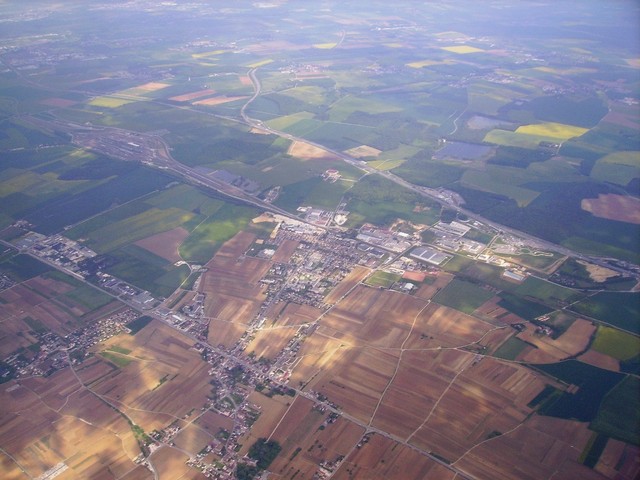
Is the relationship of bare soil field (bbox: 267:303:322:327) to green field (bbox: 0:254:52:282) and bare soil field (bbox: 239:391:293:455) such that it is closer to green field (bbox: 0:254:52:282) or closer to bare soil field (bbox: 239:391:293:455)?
bare soil field (bbox: 239:391:293:455)

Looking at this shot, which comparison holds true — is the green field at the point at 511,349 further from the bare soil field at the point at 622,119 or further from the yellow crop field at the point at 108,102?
the yellow crop field at the point at 108,102

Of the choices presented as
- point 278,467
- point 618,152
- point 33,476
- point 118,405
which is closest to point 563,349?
point 278,467

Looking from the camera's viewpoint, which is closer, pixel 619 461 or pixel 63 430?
pixel 619 461

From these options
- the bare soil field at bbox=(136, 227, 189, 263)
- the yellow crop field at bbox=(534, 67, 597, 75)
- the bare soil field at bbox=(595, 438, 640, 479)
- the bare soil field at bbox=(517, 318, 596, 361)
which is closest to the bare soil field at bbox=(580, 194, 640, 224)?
the bare soil field at bbox=(517, 318, 596, 361)

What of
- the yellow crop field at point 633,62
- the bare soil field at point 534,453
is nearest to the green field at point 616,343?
the bare soil field at point 534,453

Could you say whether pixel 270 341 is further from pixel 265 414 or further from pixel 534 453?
pixel 534 453

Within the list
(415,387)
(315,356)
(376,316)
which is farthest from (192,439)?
(376,316)
